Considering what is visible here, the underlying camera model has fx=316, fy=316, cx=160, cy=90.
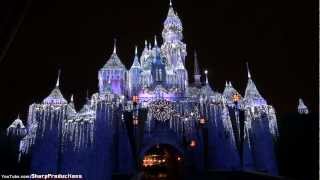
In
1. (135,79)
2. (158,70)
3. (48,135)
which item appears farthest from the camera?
(158,70)

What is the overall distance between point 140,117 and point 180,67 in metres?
10.00

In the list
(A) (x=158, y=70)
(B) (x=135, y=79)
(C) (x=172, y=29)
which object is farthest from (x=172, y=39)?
(B) (x=135, y=79)

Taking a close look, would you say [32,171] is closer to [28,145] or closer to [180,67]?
[28,145]

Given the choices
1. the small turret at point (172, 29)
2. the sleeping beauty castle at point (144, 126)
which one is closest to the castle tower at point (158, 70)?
the sleeping beauty castle at point (144, 126)

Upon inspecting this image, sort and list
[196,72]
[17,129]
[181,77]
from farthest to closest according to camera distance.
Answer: [196,72]
[181,77]
[17,129]

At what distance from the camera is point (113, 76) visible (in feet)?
115

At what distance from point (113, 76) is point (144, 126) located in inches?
257

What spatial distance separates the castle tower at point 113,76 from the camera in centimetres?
3459

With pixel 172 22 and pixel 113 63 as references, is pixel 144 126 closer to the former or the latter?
pixel 113 63

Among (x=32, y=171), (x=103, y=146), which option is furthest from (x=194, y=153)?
(x=32, y=171)

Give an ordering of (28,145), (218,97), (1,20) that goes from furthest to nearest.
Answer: (218,97), (28,145), (1,20)

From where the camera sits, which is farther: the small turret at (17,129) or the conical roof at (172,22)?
the conical roof at (172,22)

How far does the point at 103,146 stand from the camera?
3052 centimetres

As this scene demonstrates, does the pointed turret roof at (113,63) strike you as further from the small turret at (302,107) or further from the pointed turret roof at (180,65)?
the small turret at (302,107)
